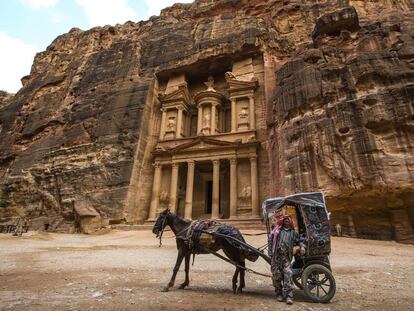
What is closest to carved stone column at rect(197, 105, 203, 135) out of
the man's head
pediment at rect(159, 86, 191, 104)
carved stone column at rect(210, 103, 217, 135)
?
carved stone column at rect(210, 103, 217, 135)

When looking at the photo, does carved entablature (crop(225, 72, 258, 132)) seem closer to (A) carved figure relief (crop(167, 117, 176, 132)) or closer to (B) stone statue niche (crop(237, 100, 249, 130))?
(B) stone statue niche (crop(237, 100, 249, 130))

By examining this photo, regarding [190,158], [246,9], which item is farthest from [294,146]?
[246,9]

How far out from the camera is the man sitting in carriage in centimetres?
429

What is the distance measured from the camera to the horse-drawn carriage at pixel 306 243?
4.47m

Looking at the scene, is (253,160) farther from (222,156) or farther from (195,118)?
(195,118)

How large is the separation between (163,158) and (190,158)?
2521mm

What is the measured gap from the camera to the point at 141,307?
398 centimetres

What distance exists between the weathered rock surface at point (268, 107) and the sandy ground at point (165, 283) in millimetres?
4655

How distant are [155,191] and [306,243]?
19.7 meters

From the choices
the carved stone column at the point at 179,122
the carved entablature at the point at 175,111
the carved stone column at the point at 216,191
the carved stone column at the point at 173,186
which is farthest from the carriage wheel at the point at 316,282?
the carved stone column at the point at 179,122

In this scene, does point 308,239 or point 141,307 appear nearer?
point 141,307

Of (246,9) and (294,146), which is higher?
(246,9)

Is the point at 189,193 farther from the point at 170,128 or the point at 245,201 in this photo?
the point at 170,128

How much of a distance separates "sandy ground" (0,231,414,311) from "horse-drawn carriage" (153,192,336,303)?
0.28 metres
